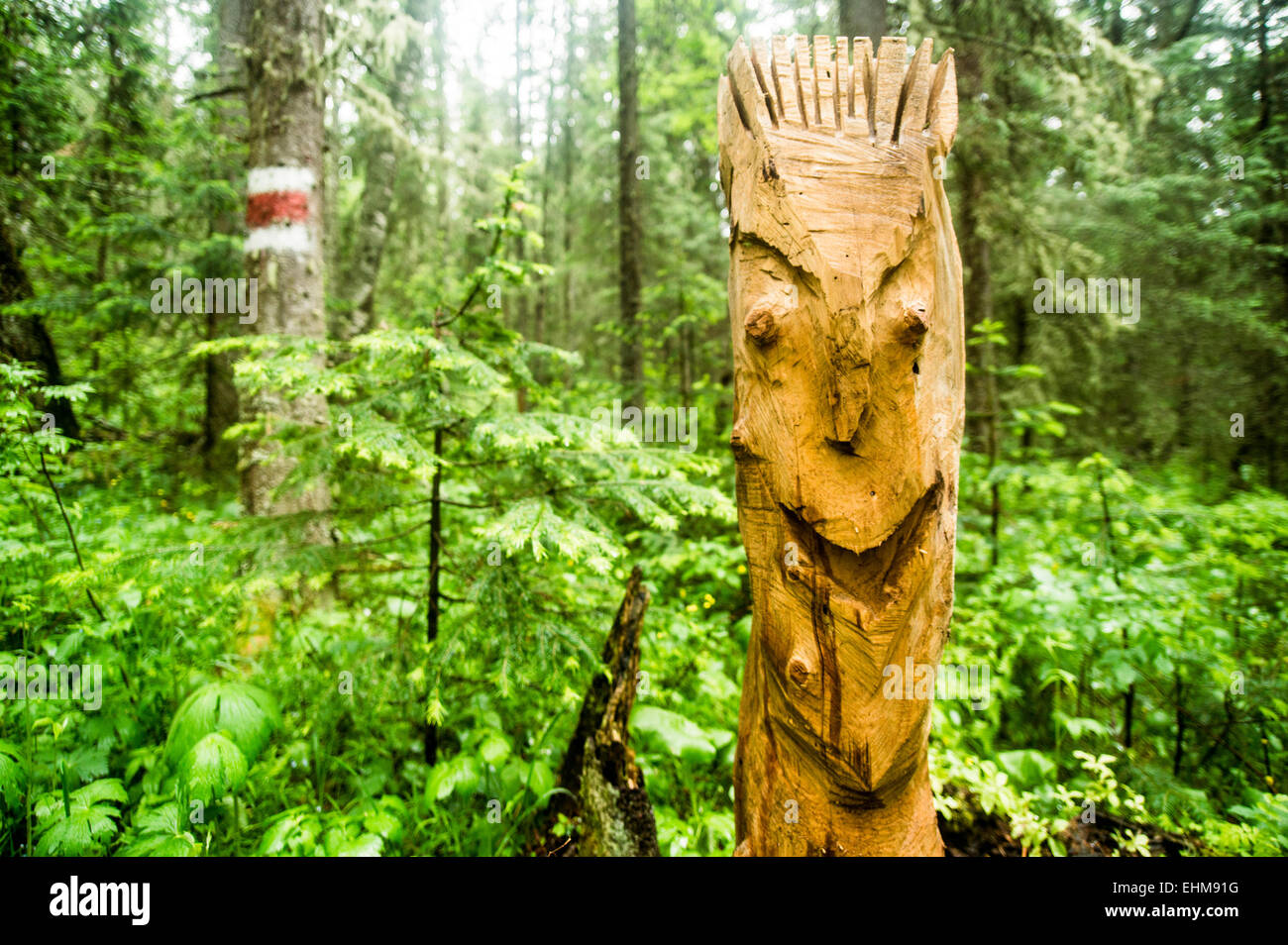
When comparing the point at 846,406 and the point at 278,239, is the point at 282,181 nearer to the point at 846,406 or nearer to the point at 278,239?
the point at 278,239

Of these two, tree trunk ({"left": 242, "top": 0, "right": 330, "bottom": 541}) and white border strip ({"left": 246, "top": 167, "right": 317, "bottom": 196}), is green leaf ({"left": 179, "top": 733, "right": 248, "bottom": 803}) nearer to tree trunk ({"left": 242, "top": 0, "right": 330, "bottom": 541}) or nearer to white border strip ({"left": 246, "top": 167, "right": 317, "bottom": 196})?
tree trunk ({"left": 242, "top": 0, "right": 330, "bottom": 541})

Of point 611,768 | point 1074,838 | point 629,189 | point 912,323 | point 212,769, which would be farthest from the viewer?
point 629,189

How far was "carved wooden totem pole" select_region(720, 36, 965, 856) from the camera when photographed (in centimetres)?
168

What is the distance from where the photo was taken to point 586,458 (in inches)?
112

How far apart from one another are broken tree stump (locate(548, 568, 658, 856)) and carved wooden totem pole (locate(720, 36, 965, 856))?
697mm

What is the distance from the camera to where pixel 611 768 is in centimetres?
241

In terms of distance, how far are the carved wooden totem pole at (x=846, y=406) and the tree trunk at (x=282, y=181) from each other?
130 inches

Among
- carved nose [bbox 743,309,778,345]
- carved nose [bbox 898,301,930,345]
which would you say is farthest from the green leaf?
carved nose [bbox 898,301,930,345]

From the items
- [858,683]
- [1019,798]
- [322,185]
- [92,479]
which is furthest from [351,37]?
[1019,798]

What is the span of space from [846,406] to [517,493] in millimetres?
1819

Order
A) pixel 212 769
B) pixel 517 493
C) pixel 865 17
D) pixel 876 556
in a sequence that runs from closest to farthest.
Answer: pixel 876 556
pixel 212 769
pixel 517 493
pixel 865 17

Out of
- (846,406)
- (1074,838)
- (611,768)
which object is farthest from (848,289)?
(1074,838)

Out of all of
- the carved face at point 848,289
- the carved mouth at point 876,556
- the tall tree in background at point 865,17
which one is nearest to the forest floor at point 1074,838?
the carved mouth at point 876,556

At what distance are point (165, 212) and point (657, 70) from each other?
7.63 meters
